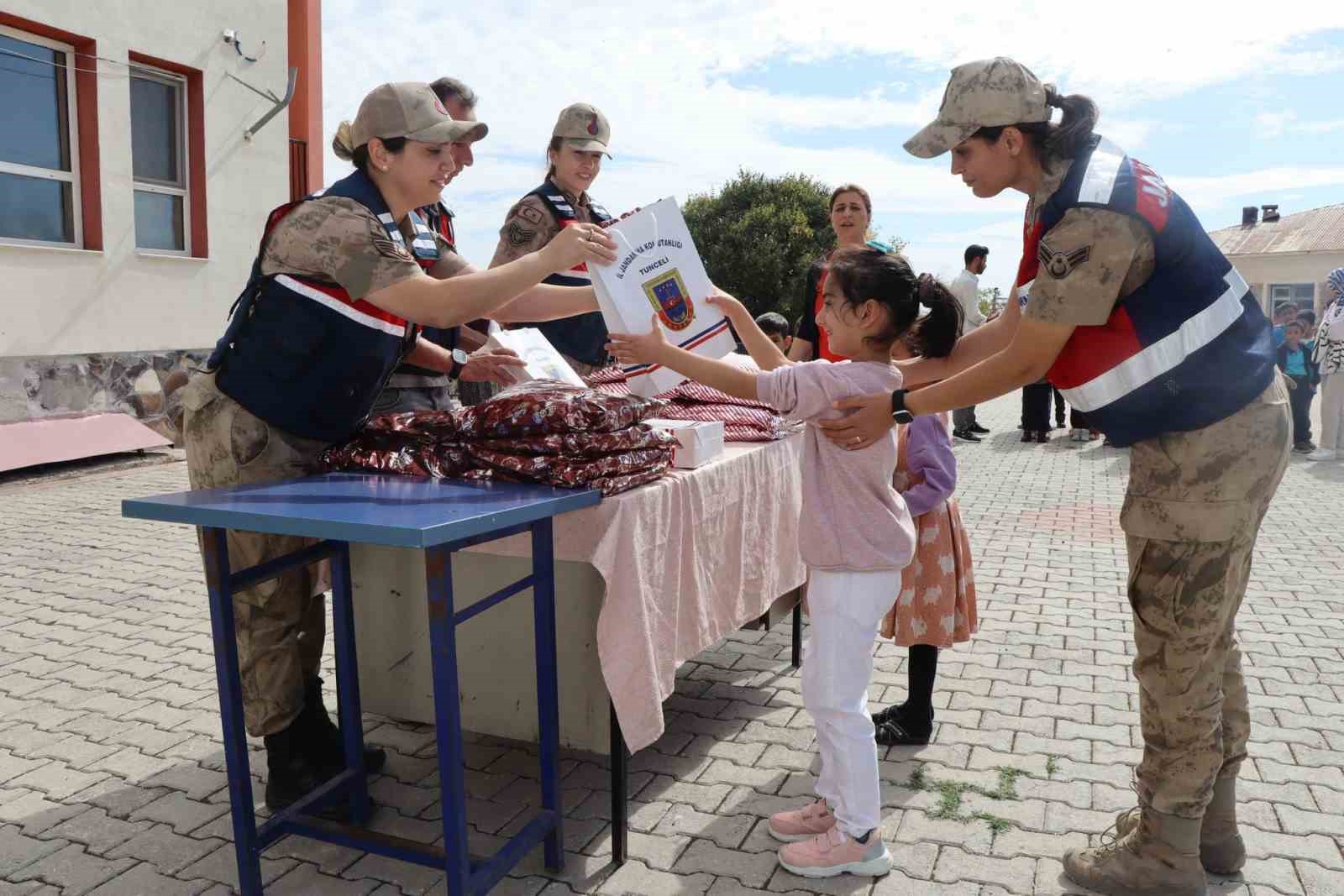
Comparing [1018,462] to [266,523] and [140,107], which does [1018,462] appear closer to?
[140,107]

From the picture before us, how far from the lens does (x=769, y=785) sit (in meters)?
3.58

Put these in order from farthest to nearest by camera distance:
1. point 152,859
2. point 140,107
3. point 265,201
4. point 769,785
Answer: point 265,201 < point 140,107 < point 769,785 < point 152,859

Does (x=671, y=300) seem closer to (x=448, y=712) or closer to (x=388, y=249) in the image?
(x=388, y=249)

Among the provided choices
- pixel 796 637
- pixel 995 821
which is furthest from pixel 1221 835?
pixel 796 637

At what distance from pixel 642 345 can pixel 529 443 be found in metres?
0.44

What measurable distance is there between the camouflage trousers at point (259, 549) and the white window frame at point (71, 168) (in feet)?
24.0

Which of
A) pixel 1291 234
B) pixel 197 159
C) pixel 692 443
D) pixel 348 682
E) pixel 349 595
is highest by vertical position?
pixel 1291 234

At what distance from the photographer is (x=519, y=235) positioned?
14.5 feet

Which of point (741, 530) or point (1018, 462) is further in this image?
point (1018, 462)

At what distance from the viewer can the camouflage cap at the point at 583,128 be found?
4.39 m

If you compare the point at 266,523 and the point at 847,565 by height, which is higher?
the point at 266,523

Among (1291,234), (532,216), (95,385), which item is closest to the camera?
(532,216)

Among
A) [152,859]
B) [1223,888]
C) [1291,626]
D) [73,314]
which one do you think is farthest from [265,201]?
[1223,888]

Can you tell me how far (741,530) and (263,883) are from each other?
1825 millimetres
